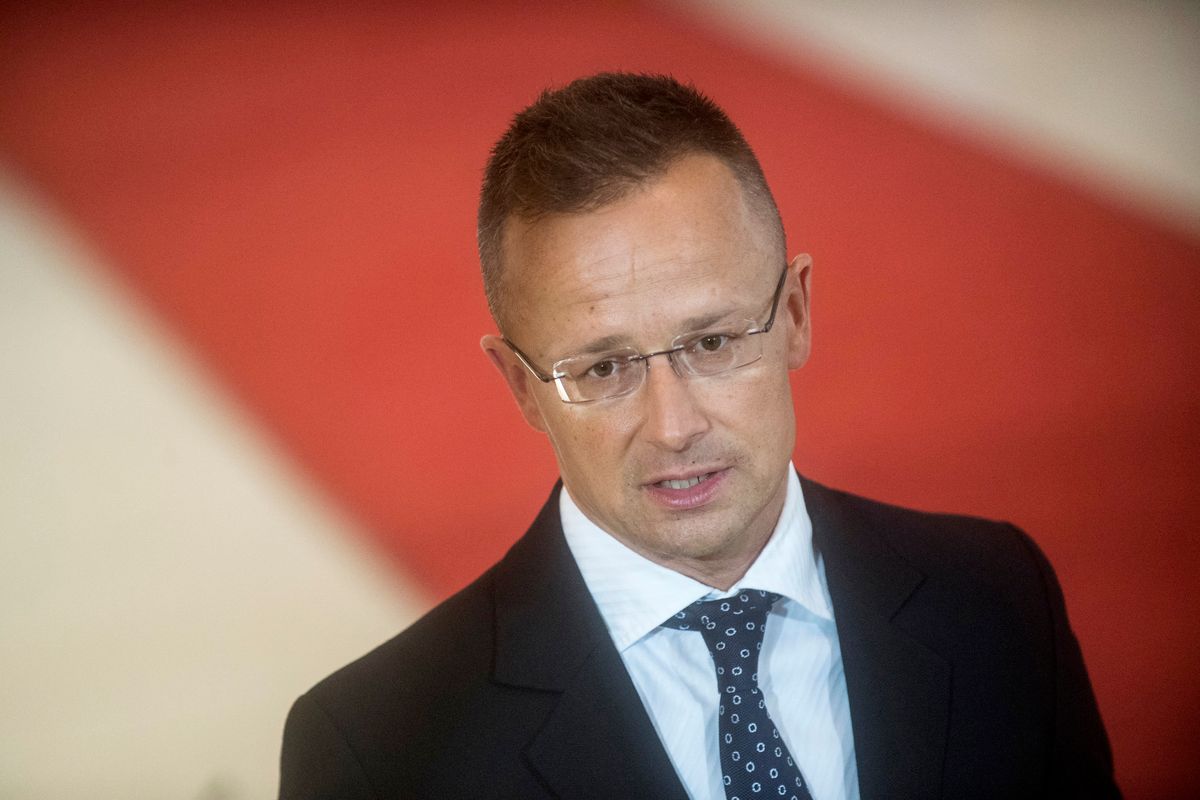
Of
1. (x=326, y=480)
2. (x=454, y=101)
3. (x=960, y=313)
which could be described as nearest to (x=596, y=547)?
(x=326, y=480)

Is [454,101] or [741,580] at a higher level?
[454,101]

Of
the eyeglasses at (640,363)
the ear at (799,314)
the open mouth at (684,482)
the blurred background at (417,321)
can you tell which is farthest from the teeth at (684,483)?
the blurred background at (417,321)

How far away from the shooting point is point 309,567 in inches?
87.7

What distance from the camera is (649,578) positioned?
1648mm

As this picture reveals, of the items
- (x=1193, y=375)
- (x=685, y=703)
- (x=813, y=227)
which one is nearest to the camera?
(x=685, y=703)

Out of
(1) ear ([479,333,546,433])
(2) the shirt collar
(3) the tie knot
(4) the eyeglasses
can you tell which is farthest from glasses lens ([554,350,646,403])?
(3) the tie knot

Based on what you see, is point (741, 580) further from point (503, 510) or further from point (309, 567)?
point (309, 567)

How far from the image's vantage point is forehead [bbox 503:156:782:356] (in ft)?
4.99

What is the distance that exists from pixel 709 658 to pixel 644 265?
618 millimetres

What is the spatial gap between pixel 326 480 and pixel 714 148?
1118 millimetres

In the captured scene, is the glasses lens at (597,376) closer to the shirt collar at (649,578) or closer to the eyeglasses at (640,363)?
the eyeglasses at (640,363)

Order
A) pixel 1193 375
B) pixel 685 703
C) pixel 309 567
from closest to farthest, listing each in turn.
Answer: pixel 685 703, pixel 309 567, pixel 1193 375

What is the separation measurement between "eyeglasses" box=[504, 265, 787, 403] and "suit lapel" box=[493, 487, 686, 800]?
0.29 meters

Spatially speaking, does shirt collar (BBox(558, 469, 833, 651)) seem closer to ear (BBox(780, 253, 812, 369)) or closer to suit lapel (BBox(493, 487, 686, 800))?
suit lapel (BBox(493, 487, 686, 800))
